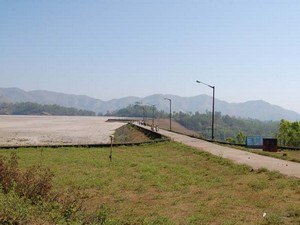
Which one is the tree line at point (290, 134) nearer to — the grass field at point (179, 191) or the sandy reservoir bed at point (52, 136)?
the sandy reservoir bed at point (52, 136)

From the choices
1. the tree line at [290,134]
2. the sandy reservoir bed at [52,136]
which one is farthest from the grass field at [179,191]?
the tree line at [290,134]

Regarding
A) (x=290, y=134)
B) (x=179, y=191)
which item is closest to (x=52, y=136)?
(x=290, y=134)

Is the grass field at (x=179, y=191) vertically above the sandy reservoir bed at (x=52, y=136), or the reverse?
the grass field at (x=179, y=191)

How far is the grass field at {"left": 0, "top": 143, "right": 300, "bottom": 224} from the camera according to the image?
1170 cm

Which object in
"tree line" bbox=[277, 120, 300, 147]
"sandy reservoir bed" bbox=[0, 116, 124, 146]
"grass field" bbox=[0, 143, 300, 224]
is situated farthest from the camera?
"tree line" bbox=[277, 120, 300, 147]

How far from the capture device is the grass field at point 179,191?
38.4ft

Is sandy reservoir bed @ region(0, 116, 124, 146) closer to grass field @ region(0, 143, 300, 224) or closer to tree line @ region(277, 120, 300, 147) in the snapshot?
grass field @ region(0, 143, 300, 224)

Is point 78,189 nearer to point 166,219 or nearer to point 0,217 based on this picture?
point 166,219

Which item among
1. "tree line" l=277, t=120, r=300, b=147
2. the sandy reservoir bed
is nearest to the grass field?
the sandy reservoir bed

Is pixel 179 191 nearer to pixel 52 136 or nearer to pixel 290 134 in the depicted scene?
pixel 52 136

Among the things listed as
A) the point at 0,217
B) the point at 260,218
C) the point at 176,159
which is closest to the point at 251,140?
the point at 176,159

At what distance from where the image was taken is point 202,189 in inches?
645

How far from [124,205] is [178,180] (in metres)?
5.33

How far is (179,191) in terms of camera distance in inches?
636
